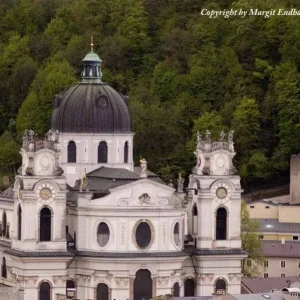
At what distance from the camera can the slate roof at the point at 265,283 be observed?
424ft

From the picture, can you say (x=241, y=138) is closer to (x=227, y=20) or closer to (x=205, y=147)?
(x=227, y=20)

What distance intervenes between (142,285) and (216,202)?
5499mm

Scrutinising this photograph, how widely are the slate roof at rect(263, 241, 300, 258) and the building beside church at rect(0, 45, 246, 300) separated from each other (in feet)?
47.4

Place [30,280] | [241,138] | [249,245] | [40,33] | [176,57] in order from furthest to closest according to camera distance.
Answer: [40,33], [176,57], [241,138], [249,245], [30,280]

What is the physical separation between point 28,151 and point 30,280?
565 cm

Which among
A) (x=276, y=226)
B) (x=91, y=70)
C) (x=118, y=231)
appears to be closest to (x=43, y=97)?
(x=276, y=226)

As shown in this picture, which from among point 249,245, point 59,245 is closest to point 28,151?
point 59,245

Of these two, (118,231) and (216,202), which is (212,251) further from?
(118,231)

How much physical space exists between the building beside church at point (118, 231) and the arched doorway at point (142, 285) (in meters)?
0.04

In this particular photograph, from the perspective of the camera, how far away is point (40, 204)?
12800 cm

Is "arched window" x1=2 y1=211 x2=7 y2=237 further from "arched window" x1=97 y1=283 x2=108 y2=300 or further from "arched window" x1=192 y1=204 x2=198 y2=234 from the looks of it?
"arched window" x1=192 y1=204 x2=198 y2=234

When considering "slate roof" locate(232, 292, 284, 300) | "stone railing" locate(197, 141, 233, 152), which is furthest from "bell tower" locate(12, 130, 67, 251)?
"slate roof" locate(232, 292, 284, 300)

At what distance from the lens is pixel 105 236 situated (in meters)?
128

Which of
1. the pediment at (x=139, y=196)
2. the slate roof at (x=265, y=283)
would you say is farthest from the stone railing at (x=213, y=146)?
the slate roof at (x=265, y=283)
